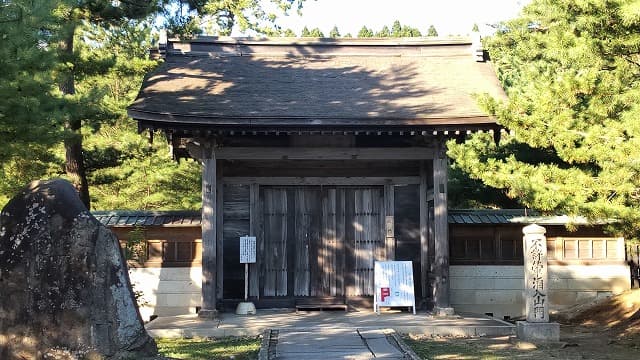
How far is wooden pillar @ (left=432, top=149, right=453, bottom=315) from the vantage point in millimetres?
12219

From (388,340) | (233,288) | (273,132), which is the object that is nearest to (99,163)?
(233,288)

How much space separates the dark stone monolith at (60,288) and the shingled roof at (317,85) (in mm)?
5387

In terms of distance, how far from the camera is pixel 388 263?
13.1m

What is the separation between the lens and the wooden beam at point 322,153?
12586 millimetres

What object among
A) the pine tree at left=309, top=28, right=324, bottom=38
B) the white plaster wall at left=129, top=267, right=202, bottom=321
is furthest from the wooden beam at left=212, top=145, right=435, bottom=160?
the pine tree at left=309, top=28, right=324, bottom=38

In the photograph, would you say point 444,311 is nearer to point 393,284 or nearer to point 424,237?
point 393,284

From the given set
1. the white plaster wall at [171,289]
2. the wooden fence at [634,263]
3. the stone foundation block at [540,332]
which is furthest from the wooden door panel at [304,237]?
the wooden fence at [634,263]

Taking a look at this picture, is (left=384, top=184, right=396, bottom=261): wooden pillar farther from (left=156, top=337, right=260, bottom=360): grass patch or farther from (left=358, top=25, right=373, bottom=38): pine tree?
(left=358, top=25, right=373, bottom=38): pine tree

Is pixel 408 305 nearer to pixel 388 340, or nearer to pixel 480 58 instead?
pixel 388 340

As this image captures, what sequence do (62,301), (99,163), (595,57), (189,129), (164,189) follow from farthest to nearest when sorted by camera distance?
(164,189) → (99,163) → (189,129) → (595,57) → (62,301)

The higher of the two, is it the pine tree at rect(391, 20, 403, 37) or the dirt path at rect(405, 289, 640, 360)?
the pine tree at rect(391, 20, 403, 37)

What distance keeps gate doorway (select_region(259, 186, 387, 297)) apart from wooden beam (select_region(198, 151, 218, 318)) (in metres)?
1.69

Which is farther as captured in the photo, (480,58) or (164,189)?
(164,189)

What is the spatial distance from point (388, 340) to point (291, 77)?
6.71 meters
